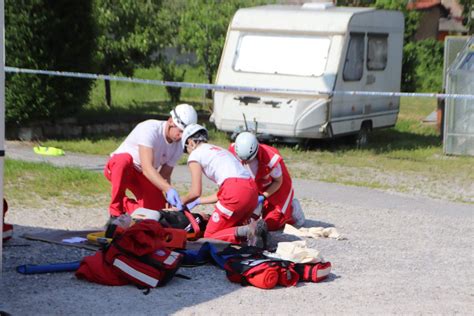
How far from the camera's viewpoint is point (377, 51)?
1942 centimetres

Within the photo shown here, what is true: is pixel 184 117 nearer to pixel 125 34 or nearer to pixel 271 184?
pixel 271 184

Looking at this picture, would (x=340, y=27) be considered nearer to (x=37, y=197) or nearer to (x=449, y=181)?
(x=449, y=181)

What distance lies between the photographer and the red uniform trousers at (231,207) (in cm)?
891

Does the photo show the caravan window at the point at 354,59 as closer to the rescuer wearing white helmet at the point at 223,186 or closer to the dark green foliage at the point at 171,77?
the dark green foliage at the point at 171,77

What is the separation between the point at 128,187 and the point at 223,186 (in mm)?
1306

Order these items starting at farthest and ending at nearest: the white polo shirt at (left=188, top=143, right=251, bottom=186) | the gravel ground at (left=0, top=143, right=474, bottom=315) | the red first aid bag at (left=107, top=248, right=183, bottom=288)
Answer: the white polo shirt at (left=188, top=143, right=251, bottom=186), the red first aid bag at (left=107, top=248, right=183, bottom=288), the gravel ground at (left=0, top=143, right=474, bottom=315)

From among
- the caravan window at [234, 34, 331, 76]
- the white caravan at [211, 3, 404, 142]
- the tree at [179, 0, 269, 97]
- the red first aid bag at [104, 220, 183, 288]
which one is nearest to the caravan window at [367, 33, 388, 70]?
the white caravan at [211, 3, 404, 142]

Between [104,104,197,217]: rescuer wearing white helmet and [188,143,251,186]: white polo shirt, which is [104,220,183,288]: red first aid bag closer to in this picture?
[188,143,251,186]: white polo shirt

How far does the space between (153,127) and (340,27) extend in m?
8.72

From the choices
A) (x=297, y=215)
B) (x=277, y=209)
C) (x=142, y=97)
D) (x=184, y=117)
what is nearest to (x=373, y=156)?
(x=297, y=215)

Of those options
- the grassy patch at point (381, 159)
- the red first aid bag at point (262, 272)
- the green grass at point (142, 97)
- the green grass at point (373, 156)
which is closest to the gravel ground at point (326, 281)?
the red first aid bag at point (262, 272)

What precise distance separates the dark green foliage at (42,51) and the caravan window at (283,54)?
9.59ft

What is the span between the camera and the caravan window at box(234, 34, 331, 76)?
58.3ft

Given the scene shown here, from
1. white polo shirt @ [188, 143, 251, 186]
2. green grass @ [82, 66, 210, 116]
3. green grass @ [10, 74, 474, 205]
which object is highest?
white polo shirt @ [188, 143, 251, 186]
